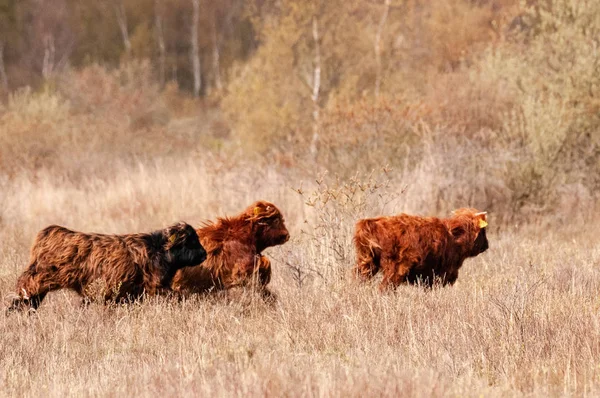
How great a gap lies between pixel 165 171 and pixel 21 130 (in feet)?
17.9

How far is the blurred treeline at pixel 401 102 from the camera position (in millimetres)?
13445

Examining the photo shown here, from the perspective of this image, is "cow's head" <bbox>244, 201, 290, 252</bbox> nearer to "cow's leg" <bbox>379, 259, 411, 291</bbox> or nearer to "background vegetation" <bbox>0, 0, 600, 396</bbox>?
"background vegetation" <bbox>0, 0, 600, 396</bbox>

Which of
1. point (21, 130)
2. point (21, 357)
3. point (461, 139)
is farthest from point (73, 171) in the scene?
point (21, 357)

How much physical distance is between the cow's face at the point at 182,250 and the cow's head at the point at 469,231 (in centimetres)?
256

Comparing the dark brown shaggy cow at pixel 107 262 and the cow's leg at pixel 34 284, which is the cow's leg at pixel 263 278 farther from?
the cow's leg at pixel 34 284

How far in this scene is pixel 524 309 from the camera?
6.57m

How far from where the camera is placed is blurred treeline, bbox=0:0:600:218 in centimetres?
1345

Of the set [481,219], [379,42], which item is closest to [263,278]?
[481,219]

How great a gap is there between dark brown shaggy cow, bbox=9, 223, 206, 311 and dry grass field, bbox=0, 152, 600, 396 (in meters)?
0.21

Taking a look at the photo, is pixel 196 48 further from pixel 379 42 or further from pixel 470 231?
pixel 470 231

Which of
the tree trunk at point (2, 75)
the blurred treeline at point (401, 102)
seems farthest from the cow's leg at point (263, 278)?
the tree trunk at point (2, 75)

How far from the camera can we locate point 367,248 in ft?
24.5

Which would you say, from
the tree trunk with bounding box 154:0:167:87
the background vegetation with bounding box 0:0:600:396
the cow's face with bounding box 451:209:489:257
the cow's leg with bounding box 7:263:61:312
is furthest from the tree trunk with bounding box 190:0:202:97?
the cow's leg with bounding box 7:263:61:312

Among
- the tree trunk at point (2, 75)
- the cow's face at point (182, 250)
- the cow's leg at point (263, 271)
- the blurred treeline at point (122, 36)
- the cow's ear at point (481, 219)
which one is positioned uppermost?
the cow's ear at point (481, 219)
